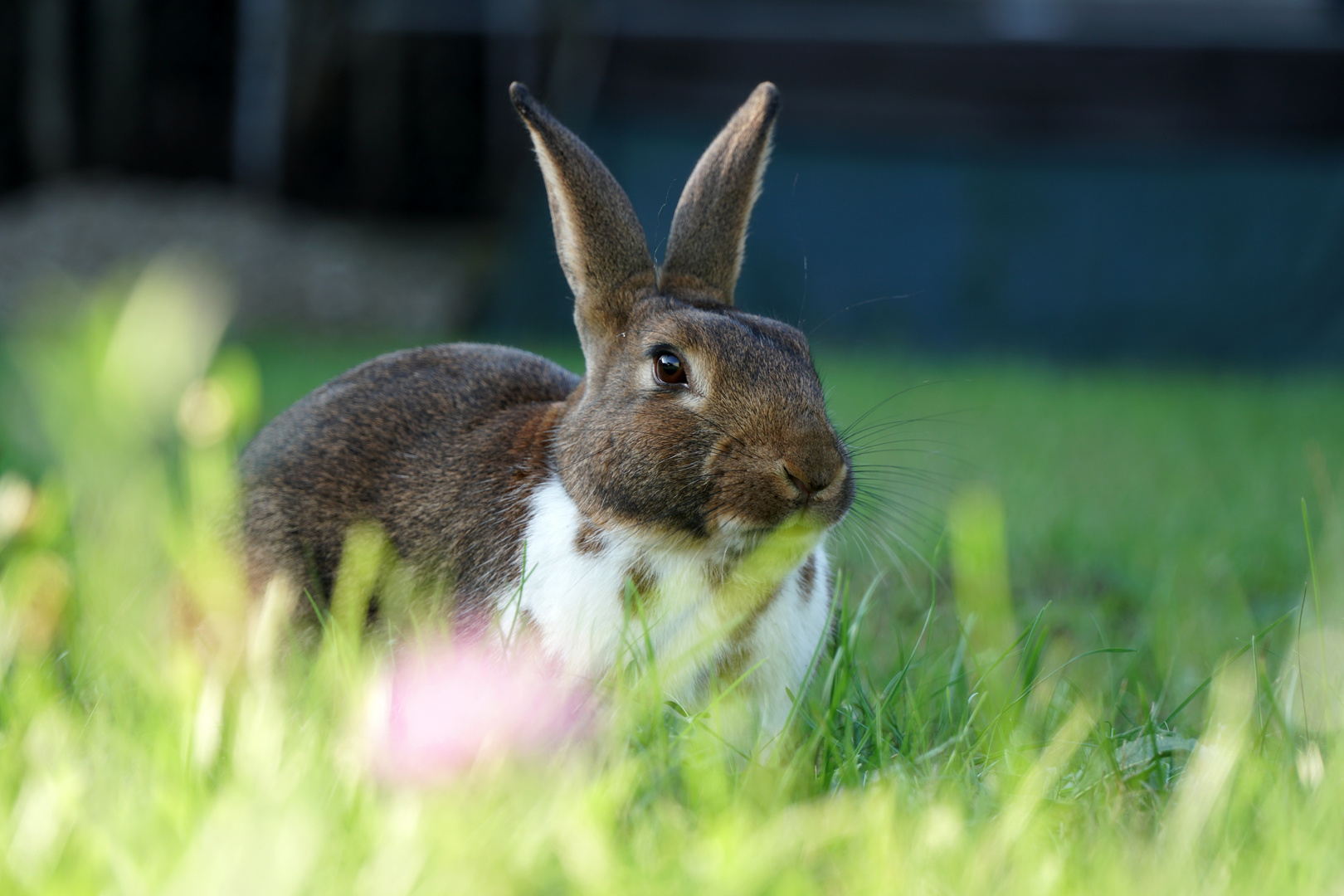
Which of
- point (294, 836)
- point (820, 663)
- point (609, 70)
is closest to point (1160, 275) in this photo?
point (609, 70)

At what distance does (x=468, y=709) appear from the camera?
1959mm

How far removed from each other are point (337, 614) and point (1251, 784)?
167 centimetres

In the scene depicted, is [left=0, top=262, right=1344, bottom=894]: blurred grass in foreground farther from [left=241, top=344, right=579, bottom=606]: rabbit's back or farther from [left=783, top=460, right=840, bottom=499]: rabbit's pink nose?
[left=783, top=460, right=840, bottom=499]: rabbit's pink nose

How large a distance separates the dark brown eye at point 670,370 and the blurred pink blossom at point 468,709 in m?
0.56

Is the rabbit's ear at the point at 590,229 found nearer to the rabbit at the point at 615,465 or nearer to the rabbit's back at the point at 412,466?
the rabbit at the point at 615,465

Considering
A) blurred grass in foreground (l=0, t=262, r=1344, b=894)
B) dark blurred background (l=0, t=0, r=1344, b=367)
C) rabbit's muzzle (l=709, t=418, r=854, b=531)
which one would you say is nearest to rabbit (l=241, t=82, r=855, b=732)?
rabbit's muzzle (l=709, t=418, r=854, b=531)

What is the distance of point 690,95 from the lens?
1028 cm

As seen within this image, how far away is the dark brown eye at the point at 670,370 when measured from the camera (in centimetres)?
231

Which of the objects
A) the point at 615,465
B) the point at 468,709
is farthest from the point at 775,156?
the point at 468,709

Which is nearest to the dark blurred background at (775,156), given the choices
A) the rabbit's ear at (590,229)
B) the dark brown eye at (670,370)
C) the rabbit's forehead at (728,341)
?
the rabbit's ear at (590,229)

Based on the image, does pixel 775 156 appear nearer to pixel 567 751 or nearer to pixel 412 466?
pixel 412 466

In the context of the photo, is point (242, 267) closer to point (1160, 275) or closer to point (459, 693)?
point (1160, 275)

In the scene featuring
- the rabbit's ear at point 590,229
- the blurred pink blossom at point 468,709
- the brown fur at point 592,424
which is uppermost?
the rabbit's ear at point 590,229

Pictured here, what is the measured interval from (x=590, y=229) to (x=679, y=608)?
848mm
